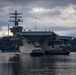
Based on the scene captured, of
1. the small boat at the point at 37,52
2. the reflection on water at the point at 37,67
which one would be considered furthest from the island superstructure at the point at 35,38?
the reflection on water at the point at 37,67

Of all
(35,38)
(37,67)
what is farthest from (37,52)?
(37,67)

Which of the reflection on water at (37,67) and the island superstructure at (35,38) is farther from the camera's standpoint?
the island superstructure at (35,38)

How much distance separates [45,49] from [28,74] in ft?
386

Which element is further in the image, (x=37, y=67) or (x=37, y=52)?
(x=37, y=52)

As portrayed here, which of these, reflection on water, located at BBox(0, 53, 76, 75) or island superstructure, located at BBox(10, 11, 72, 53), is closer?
reflection on water, located at BBox(0, 53, 76, 75)

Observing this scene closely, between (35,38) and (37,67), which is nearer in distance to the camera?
(37,67)

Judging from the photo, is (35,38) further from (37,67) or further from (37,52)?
(37,67)

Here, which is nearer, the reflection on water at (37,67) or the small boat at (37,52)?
the reflection on water at (37,67)

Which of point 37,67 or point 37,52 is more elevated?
point 37,67

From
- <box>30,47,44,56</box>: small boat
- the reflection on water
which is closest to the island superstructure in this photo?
<box>30,47,44,56</box>: small boat

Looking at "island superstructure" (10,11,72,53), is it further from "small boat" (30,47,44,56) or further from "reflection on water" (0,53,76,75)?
"reflection on water" (0,53,76,75)

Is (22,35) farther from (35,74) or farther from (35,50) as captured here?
(35,74)

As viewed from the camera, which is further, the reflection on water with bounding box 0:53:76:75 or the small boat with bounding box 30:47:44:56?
the small boat with bounding box 30:47:44:56

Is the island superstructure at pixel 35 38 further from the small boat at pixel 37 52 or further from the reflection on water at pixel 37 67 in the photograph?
the reflection on water at pixel 37 67
